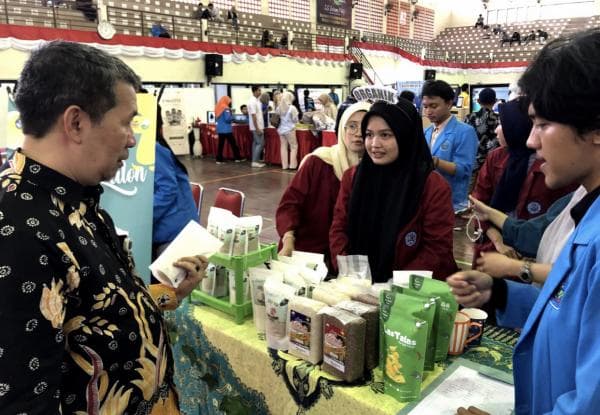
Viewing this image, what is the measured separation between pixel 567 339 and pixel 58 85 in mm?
1047

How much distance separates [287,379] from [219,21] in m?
14.4

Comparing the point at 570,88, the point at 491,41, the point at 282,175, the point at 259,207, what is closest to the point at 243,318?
the point at 570,88

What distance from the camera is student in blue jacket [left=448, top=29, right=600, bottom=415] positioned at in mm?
694

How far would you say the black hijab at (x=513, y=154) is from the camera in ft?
8.38

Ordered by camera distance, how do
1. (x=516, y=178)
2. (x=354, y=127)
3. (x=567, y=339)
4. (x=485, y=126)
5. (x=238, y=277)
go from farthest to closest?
(x=485, y=126) → (x=516, y=178) → (x=354, y=127) → (x=238, y=277) → (x=567, y=339)

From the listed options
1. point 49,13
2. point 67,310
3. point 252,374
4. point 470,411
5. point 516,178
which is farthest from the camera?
point 49,13

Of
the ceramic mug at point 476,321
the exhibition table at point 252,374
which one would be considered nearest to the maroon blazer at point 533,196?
the ceramic mug at point 476,321

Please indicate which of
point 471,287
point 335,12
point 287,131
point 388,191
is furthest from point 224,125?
point 335,12

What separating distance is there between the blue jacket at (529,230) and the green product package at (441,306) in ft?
2.39

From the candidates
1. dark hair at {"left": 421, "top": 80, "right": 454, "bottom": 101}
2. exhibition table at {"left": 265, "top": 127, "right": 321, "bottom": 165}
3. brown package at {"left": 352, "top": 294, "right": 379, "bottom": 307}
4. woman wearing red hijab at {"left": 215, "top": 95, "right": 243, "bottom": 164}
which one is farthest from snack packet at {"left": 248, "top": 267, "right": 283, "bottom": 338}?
woman wearing red hijab at {"left": 215, "top": 95, "right": 243, "bottom": 164}

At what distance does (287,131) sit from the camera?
375 inches

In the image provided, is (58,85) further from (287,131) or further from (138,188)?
(287,131)

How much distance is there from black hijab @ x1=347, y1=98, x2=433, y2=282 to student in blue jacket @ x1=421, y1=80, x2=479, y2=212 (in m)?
1.61

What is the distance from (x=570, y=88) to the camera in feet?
2.69
